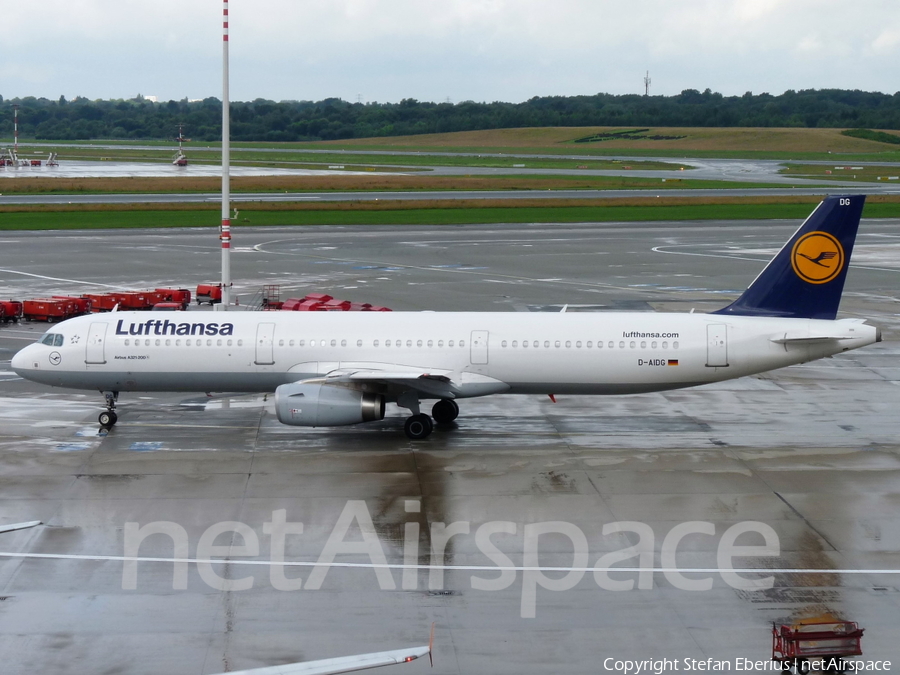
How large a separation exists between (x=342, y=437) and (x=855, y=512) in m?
15.6

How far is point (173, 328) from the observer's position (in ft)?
108

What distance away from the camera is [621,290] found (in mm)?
59719

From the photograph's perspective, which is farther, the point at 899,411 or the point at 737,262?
the point at 737,262

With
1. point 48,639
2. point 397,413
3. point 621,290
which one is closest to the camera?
point 48,639

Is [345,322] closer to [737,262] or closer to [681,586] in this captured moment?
[681,586]

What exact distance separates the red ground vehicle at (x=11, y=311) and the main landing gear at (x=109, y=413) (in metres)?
18.5

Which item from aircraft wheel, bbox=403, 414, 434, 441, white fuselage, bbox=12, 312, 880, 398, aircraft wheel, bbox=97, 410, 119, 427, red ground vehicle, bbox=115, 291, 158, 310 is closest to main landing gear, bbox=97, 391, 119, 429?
aircraft wheel, bbox=97, 410, 119, 427

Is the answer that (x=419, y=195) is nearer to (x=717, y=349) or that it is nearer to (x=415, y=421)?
(x=415, y=421)

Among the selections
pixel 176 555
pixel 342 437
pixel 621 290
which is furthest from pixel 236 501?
pixel 621 290

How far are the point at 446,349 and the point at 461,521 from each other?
879 centimetres

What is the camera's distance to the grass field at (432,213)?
90.0 m

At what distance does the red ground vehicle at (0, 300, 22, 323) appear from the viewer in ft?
162

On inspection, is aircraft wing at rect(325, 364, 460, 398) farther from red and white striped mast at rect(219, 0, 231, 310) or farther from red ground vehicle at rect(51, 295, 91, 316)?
red ground vehicle at rect(51, 295, 91, 316)

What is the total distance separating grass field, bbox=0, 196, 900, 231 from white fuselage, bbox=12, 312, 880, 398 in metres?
56.1
